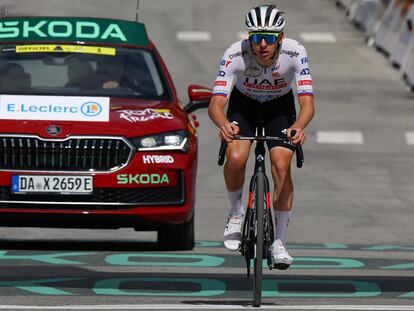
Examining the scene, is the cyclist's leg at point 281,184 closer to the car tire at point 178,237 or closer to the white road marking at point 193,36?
the car tire at point 178,237

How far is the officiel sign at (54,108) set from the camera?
13.1 m

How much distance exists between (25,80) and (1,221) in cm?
158

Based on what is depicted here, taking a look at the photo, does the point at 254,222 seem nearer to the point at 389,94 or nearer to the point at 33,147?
the point at 33,147

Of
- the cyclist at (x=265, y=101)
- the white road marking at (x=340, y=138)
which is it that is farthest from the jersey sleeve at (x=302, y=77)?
the white road marking at (x=340, y=138)

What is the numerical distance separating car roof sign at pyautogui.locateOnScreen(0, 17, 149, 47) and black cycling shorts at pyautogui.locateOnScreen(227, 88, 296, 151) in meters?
3.80

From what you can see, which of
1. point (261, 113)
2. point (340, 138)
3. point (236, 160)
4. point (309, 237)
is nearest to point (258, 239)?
point (236, 160)

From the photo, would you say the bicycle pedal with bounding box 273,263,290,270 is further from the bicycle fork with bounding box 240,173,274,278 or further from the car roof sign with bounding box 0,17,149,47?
the car roof sign with bounding box 0,17,149,47

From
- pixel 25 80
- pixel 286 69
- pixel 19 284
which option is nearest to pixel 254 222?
pixel 286 69

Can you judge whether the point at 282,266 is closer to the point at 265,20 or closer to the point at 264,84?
the point at 264,84

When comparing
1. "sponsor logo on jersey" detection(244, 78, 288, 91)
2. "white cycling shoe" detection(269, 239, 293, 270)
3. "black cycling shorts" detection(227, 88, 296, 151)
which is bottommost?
"white cycling shoe" detection(269, 239, 293, 270)

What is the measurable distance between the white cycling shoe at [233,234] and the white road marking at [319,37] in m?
25.4

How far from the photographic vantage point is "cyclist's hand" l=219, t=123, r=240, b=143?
407 inches

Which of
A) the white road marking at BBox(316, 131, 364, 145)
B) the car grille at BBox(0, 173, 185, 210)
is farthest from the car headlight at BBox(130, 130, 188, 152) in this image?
the white road marking at BBox(316, 131, 364, 145)

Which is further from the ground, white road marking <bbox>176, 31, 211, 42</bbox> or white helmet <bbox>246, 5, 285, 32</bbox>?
white helmet <bbox>246, 5, 285, 32</bbox>
